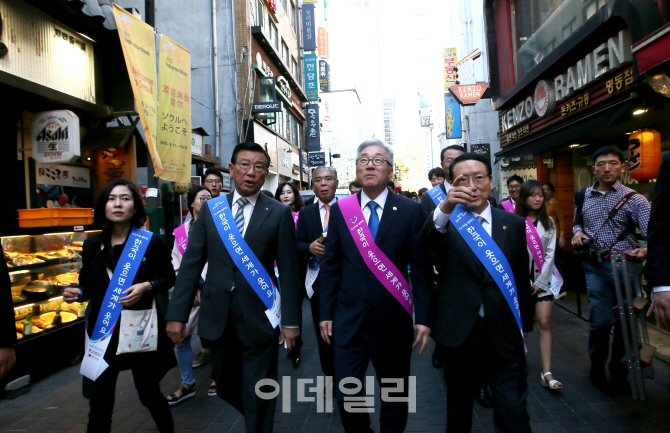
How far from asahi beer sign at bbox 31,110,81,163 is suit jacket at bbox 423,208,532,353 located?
6.45 meters

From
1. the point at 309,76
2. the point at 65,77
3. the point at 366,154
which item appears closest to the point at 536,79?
the point at 366,154

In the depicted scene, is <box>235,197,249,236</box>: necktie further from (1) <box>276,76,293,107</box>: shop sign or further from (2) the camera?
(1) <box>276,76,293,107</box>: shop sign

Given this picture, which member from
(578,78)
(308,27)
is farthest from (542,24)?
(308,27)

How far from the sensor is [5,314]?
76.7 inches

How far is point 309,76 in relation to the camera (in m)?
31.6

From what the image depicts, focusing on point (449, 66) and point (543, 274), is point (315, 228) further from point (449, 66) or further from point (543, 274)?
point (449, 66)

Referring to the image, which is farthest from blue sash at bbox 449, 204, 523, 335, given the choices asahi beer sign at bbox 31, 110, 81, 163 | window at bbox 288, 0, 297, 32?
window at bbox 288, 0, 297, 32

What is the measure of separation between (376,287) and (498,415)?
3.48 ft

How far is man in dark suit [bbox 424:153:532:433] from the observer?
8.08 ft

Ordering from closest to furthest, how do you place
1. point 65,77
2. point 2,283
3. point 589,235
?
point 2,283 < point 589,235 < point 65,77

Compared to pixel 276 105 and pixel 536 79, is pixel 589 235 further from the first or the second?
pixel 276 105

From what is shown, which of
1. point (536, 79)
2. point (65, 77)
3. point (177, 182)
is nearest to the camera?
point (65, 77)

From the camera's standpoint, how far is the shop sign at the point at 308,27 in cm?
3186

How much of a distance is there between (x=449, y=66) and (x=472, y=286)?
21705mm
